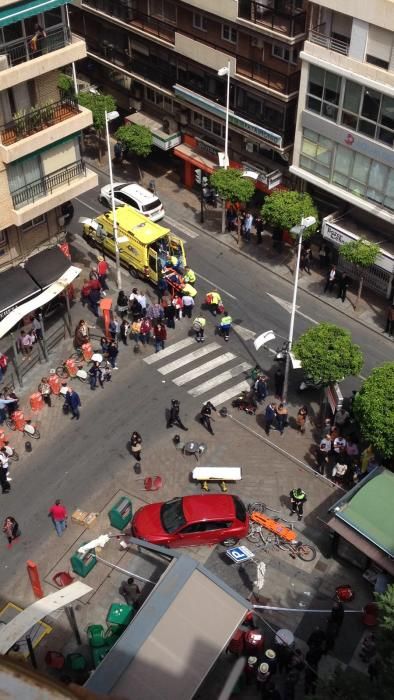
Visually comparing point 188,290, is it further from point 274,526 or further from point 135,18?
point 135,18

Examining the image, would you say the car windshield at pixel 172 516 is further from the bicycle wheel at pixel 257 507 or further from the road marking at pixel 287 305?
the road marking at pixel 287 305

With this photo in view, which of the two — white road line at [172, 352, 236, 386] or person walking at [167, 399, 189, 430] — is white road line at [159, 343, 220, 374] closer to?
white road line at [172, 352, 236, 386]

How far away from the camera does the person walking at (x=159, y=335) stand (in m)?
32.9

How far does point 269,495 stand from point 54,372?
11.0 meters

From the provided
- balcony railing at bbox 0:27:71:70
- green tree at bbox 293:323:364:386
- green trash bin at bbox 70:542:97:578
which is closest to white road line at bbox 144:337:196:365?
green tree at bbox 293:323:364:386

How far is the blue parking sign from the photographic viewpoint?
24.6 meters

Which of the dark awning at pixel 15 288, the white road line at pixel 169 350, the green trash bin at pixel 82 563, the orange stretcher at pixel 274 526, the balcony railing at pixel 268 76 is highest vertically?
the balcony railing at pixel 268 76

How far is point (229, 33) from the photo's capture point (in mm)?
37500

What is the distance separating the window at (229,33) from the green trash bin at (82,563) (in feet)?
85.4

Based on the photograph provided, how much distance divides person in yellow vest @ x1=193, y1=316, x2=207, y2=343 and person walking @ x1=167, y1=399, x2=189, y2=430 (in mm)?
4599

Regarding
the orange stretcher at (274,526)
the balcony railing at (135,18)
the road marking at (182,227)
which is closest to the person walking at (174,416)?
the orange stretcher at (274,526)

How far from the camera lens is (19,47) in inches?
1126

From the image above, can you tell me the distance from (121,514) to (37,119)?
16135mm

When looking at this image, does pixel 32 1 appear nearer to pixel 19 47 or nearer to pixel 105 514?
pixel 19 47
